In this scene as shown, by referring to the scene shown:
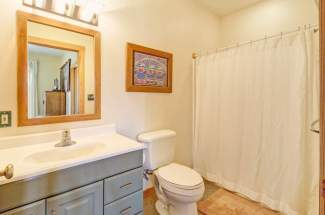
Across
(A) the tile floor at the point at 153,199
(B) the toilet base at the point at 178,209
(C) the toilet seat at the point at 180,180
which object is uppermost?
(C) the toilet seat at the point at 180,180

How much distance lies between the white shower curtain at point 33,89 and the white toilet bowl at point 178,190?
1150 millimetres

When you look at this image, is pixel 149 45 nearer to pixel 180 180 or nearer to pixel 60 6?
pixel 60 6

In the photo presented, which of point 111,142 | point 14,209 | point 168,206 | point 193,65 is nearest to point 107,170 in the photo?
point 111,142

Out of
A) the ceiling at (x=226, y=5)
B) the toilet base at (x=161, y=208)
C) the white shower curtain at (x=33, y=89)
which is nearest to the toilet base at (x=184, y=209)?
the toilet base at (x=161, y=208)

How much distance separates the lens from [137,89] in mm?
1867

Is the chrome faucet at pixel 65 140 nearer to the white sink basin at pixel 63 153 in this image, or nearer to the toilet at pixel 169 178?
the white sink basin at pixel 63 153

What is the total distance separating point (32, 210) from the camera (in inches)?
35.6

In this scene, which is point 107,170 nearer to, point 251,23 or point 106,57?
point 106,57

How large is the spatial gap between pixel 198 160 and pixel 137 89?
1.36 meters

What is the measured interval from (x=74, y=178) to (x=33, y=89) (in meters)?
0.76

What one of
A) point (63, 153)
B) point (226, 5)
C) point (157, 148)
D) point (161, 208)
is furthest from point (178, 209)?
point (226, 5)

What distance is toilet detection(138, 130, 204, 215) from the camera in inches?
58.7

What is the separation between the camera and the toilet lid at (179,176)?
151cm

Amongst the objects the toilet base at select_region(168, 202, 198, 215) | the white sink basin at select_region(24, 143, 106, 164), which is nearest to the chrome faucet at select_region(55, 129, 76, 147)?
the white sink basin at select_region(24, 143, 106, 164)
